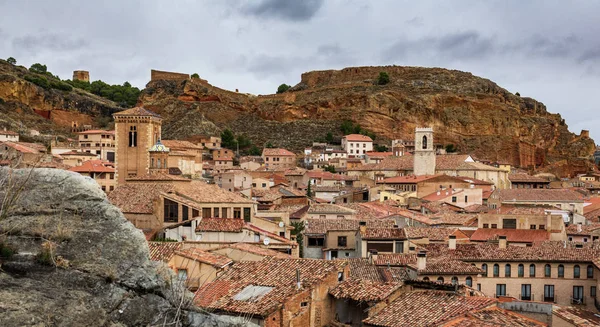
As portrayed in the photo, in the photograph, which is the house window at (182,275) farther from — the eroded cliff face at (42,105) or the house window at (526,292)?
the eroded cliff face at (42,105)

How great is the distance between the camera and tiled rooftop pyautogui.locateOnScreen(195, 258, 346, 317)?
1395 cm

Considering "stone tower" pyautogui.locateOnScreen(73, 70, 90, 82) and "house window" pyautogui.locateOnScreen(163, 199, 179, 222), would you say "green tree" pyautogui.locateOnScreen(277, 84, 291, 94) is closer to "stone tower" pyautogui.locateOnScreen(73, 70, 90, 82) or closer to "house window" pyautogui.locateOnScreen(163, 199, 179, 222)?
"stone tower" pyautogui.locateOnScreen(73, 70, 90, 82)

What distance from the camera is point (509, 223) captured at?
40312 mm

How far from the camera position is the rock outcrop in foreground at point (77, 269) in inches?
193

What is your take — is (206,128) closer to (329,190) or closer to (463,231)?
(329,190)

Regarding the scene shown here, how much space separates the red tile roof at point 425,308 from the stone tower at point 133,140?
47.7 m

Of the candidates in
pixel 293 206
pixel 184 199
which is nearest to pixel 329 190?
pixel 293 206

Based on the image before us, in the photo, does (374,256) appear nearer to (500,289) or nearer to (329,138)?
Result: (500,289)

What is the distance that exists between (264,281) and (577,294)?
63.2ft

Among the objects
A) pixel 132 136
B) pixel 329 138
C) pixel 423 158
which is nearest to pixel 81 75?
pixel 329 138

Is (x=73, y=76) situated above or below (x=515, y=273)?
above

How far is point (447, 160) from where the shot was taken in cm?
9119

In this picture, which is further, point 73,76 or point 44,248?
point 73,76

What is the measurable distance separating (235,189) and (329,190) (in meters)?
12.0
